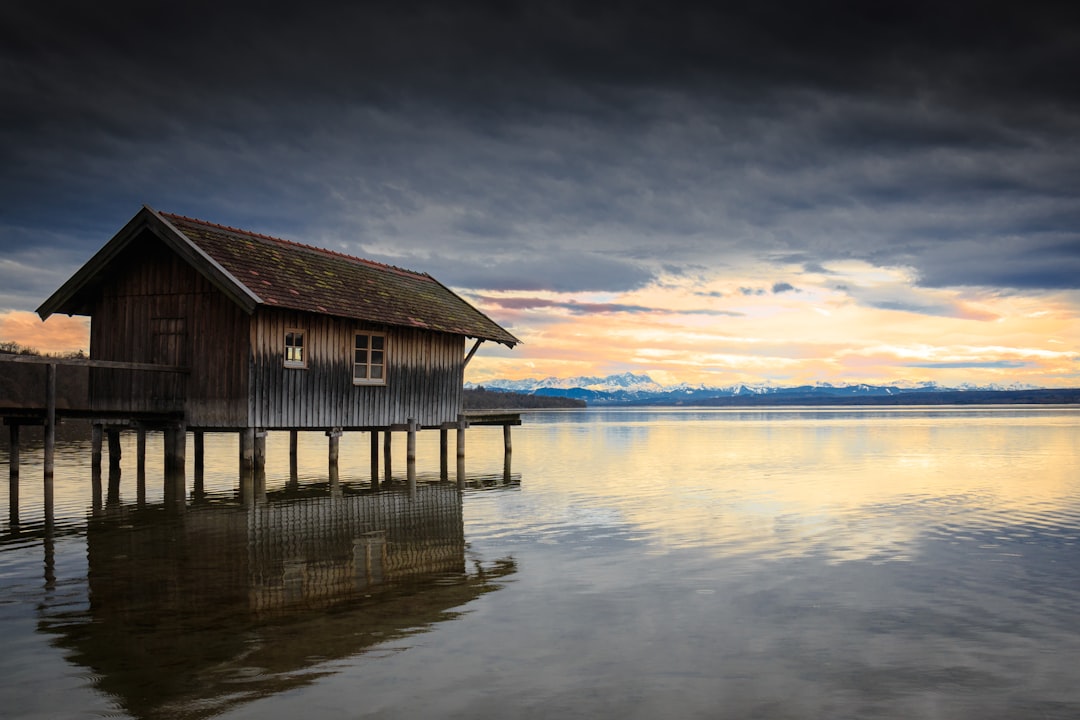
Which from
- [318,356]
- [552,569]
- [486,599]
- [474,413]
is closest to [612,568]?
[552,569]

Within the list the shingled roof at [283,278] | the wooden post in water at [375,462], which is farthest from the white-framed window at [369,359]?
the wooden post in water at [375,462]

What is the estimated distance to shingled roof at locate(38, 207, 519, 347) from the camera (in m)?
25.3

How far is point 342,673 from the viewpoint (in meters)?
8.31

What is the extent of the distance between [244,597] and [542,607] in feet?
12.8

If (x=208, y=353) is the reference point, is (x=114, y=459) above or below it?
below

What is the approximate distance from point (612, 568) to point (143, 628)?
6.80 metres

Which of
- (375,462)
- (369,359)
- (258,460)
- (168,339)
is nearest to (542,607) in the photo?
(258,460)

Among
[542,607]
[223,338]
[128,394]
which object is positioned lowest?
[542,607]

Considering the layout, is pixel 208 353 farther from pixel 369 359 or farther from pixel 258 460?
pixel 369 359

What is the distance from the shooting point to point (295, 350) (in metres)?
27.4

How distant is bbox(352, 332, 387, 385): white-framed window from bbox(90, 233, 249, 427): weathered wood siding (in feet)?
15.5

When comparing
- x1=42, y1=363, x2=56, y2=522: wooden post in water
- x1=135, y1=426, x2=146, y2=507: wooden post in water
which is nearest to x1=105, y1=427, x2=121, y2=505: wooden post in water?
x1=135, y1=426, x2=146, y2=507: wooden post in water

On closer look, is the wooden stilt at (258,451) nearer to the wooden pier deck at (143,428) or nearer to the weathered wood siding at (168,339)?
the wooden pier deck at (143,428)

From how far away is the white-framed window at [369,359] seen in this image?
2981 cm
